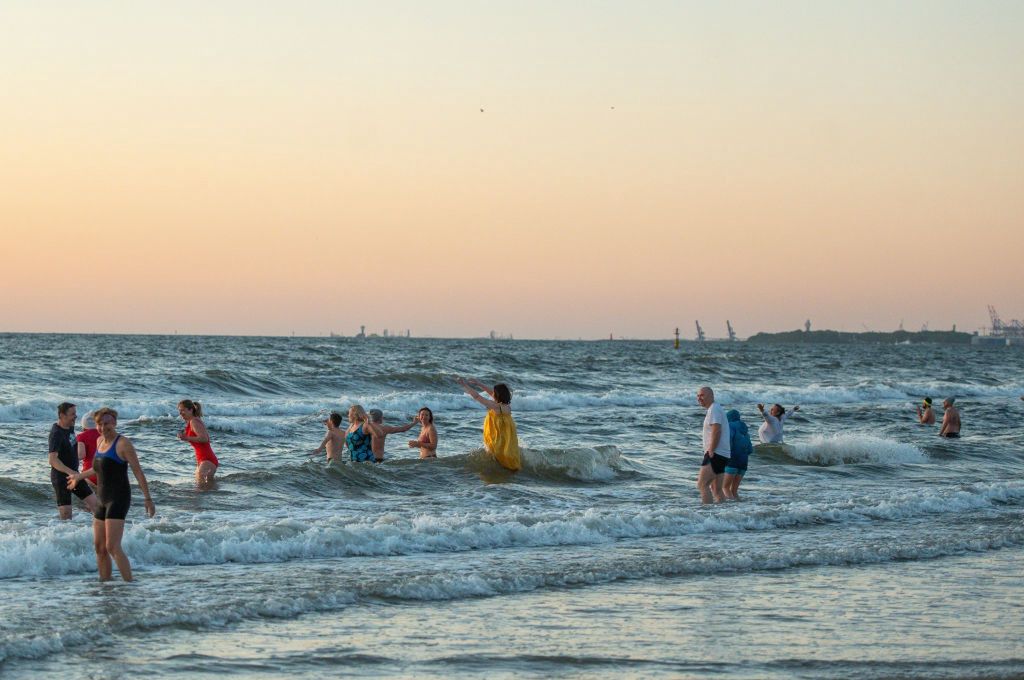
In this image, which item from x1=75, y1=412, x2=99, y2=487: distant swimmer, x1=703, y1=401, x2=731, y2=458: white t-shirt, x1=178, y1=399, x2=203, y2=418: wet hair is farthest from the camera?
x1=703, y1=401, x2=731, y2=458: white t-shirt

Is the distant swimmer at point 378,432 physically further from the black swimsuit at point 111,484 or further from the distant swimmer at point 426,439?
the black swimsuit at point 111,484

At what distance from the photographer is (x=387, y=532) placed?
12.1 m

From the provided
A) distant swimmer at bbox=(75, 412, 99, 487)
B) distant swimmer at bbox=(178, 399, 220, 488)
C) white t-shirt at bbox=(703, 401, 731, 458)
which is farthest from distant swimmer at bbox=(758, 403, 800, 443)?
distant swimmer at bbox=(75, 412, 99, 487)

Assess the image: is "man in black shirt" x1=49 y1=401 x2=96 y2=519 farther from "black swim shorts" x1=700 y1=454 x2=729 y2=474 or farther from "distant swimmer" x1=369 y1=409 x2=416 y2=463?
"black swim shorts" x1=700 y1=454 x2=729 y2=474

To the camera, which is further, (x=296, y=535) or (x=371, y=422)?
(x=371, y=422)

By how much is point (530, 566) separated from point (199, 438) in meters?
6.07

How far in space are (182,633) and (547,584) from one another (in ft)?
10.6

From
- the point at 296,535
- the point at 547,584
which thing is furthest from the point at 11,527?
the point at 547,584

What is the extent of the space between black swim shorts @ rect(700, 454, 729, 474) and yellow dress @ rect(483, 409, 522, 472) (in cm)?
330

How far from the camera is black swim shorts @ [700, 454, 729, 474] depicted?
15126 mm

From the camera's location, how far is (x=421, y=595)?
31.0 feet

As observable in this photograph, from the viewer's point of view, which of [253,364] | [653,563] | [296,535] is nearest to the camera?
[653,563]

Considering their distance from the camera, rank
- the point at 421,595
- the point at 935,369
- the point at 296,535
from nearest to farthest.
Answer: the point at 421,595
the point at 296,535
the point at 935,369

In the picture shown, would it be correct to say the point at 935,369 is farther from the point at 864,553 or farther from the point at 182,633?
the point at 182,633
